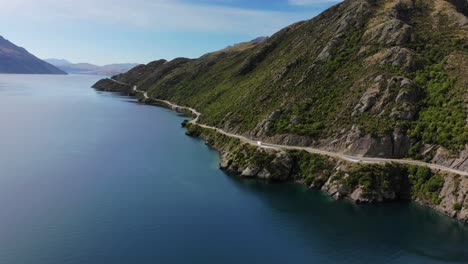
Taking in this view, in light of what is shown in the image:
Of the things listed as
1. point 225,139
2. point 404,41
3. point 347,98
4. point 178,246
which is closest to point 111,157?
point 225,139

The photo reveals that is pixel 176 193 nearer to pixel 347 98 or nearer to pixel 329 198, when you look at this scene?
pixel 329 198

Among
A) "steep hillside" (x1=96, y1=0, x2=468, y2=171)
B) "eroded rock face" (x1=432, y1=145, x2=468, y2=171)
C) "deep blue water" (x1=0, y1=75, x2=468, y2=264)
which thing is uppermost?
"steep hillside" (x1=96, y1=0, x2=468, y2=171)

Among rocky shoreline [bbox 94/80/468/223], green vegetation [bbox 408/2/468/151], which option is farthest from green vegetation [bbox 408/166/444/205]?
green vegetation [bbox 408/2/468/151]

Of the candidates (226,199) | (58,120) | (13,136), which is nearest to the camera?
(226,199)

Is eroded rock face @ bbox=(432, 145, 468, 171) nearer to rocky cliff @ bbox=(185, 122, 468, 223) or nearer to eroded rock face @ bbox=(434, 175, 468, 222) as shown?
rocky cliff @ bbox=(185, 122, 468, 223)

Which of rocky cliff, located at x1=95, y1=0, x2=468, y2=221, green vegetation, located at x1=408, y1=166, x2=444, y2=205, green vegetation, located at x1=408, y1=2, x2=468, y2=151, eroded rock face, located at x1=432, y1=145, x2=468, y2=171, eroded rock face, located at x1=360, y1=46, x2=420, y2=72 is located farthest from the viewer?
eroded rock face, located at x1=360, y1=46, x2=420, y2=72

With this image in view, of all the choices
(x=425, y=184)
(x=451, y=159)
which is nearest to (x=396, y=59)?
(x=451, y=159)

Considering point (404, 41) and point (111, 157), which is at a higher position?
point (404, 41)
